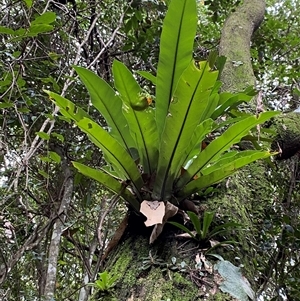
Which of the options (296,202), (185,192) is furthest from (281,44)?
(185,192)

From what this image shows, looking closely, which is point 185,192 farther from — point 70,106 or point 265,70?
point 265,70

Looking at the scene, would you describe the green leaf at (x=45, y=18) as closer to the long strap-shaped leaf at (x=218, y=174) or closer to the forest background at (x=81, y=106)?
the forest background at (x=81, y=106)

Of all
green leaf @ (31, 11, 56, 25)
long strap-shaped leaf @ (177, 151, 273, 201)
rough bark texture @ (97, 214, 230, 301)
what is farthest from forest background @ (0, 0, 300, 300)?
rough bark texture @ (97, 214, 230, 301)

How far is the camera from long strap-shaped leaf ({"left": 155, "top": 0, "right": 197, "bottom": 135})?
0.77 m

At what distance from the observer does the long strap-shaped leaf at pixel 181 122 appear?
75 centimetres

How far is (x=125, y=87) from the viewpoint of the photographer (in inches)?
33.1

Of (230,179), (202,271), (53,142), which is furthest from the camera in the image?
(53,142)

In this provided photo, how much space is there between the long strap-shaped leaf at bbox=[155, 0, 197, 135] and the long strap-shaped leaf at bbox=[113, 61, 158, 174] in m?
0.05

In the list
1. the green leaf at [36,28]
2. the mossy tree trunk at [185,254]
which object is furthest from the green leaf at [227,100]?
the green leaf at [36,28]

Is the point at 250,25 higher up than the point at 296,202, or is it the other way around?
the point at 250,25

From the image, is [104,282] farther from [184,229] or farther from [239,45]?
[239,45]

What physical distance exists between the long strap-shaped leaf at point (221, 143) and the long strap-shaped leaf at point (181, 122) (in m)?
0.03

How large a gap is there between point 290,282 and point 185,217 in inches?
39.7

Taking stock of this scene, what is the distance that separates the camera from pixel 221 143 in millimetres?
843
